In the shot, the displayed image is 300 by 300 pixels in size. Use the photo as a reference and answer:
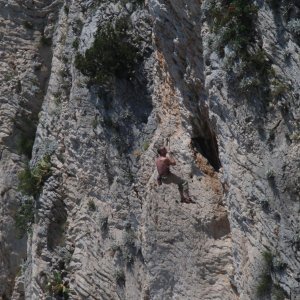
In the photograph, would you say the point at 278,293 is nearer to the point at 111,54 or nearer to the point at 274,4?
the point at 274,4

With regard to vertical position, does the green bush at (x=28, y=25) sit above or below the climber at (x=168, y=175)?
above

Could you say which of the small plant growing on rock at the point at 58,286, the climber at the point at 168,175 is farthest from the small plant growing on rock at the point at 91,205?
the climber at the point at 168,175

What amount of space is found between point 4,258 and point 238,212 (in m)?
9.72

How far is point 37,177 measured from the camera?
16.5m

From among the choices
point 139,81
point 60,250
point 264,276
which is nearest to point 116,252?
point 60,250

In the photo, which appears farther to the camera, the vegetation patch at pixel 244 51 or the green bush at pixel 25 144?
the green bush at pixel 25 144

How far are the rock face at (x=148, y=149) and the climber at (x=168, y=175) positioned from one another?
0.10m

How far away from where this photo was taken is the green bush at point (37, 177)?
54.2 feet

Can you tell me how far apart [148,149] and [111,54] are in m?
2.33

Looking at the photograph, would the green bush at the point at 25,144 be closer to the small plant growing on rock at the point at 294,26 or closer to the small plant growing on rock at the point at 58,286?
the small plant growing on rock at the point at 58,286

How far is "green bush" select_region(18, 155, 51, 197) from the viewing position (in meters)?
16.5

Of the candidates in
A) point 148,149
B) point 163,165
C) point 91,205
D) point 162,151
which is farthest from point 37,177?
point 163,165

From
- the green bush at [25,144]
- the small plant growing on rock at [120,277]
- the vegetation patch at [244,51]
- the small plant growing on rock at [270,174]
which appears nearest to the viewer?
the small plant growing on rock at [270,174]

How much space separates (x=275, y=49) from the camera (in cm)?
1016
